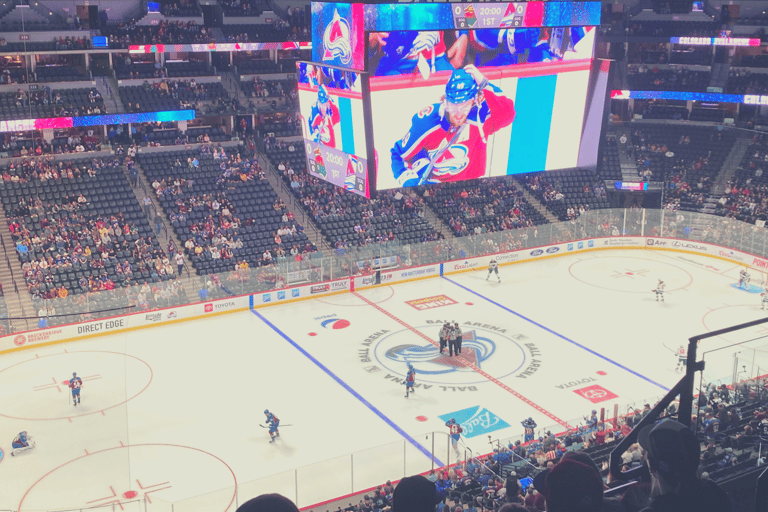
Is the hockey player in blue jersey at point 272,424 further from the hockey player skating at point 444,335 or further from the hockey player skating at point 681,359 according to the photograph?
the hockey player skating at point 681,359

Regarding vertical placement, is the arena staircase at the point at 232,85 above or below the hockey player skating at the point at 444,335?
above

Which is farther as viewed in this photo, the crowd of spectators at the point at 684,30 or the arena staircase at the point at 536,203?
the crowd of spectators at the point at 684,30

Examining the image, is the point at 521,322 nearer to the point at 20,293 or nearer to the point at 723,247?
the point at 723,247

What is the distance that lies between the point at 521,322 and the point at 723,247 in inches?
530

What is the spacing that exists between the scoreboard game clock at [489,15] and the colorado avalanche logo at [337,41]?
3.69 metres

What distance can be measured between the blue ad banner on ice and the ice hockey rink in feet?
0.22

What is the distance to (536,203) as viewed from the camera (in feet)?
143

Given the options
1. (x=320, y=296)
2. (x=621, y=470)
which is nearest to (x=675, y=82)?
(x=320, y=296)

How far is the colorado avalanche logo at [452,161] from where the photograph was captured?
93.0 ft

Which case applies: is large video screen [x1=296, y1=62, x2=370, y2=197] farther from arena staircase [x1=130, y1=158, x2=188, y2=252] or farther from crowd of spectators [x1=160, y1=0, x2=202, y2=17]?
crowd of spectators [x1=160, y1=0, x2=202, y2=17]

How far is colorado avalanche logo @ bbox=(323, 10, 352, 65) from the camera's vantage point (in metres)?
26.6

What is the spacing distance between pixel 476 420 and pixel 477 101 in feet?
36.8

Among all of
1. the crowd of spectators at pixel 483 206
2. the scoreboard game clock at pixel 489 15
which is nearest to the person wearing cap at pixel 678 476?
the scoreboard game clock at pixel 489 15

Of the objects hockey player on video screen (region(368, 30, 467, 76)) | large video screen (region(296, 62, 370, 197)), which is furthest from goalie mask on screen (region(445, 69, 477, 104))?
large video screen (region(296, 62, 370, 197))
